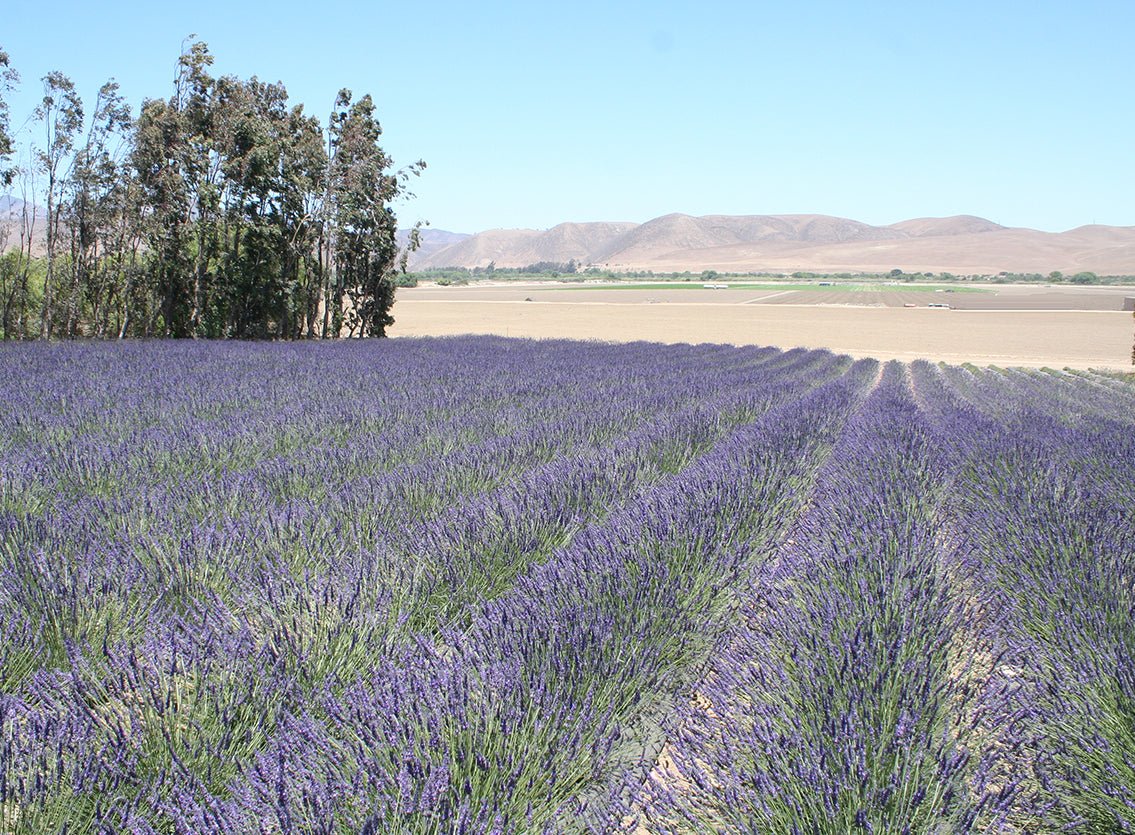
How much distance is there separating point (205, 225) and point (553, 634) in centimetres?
1705

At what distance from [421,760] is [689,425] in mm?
5132

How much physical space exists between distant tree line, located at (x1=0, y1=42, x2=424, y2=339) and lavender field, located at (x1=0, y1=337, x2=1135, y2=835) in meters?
12.2

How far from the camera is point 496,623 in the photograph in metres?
2.33

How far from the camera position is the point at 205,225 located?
16.8 m

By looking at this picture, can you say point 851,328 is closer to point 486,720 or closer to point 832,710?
point 832,710

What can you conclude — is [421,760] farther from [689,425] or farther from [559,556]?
[689,425]

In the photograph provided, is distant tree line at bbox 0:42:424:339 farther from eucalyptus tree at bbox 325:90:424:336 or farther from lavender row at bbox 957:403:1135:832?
lavender row at bbox 957:403:1135:832

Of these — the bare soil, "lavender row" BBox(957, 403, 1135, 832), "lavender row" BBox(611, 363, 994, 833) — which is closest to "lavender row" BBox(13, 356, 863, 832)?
"lavender row" BBox(611, 363, 994, 833)

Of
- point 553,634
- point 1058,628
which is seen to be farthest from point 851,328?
point 553,634

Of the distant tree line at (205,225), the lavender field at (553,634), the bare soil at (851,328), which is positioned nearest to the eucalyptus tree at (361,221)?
the distant tree line at (205,225)

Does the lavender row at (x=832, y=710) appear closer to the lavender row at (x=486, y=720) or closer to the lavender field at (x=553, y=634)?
the lavender field at (x=553, y=634)

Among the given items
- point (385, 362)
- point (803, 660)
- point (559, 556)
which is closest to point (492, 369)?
point (385, 362)

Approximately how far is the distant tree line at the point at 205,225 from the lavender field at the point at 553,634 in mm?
12192

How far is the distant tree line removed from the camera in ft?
51.9
